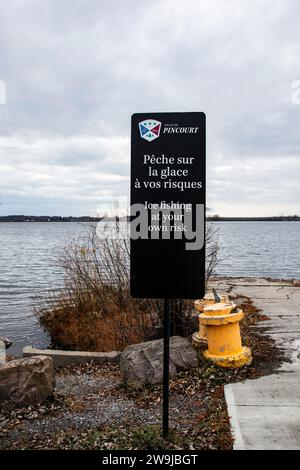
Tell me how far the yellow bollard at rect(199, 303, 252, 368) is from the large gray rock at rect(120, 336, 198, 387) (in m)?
0.31

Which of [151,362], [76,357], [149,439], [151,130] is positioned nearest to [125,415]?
[149,439]

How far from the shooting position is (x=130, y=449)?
411cm

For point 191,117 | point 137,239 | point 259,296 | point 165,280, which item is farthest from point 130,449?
point 259,296

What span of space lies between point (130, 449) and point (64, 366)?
3651 mm

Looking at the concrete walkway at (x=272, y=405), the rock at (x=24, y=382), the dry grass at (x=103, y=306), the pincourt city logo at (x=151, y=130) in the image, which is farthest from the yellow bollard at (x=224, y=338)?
the pincourt city logo at (x=151, y=130)

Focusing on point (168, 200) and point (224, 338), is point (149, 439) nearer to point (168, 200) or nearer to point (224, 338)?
point (168, 200)

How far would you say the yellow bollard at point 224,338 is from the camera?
612 cm

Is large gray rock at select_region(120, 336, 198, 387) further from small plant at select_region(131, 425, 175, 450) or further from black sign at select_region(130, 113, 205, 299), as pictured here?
black sign at select_region(130, 113, 205, 299)

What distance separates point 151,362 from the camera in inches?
238

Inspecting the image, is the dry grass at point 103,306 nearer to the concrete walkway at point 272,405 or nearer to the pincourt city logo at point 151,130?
the concrete walkway at point 272,405

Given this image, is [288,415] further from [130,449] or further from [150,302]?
[150,302]

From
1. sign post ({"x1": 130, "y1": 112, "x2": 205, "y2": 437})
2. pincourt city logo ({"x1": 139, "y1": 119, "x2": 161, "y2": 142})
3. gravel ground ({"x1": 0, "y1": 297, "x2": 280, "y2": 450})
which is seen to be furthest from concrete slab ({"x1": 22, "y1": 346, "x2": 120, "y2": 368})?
pincourt city logo ({"x1": 139, "y1": 119, "x2": 161, "y2": 142})

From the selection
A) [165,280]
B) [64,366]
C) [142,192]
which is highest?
[142,192]

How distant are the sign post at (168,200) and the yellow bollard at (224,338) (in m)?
1.94
